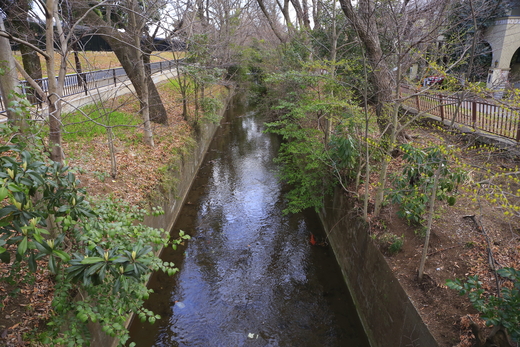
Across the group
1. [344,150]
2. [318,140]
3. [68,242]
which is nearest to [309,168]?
[318,140]

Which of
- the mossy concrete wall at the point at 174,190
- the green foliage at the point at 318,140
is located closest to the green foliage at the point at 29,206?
the mossy concrete wall at the point at 174,190

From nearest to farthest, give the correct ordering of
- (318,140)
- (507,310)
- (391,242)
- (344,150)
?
1. (507,310)
2. (391,242)
3. (344,150)
4. (318,140)

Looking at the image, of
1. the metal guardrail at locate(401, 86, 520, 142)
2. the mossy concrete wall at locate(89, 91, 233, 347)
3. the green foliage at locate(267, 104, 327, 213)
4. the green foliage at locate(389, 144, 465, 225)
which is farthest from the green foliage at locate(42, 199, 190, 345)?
the metal guardrail at locate(401, 86, 520, 142)

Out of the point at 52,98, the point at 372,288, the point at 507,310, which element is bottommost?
the point at 372,288

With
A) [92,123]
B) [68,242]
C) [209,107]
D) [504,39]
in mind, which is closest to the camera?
[68,242]

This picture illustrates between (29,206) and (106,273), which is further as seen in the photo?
(106,273)

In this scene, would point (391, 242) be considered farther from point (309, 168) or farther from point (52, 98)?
point (52, 98)

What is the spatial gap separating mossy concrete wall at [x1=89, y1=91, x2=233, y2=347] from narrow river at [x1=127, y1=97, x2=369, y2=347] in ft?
1.64

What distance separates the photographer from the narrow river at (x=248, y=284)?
6.79 m

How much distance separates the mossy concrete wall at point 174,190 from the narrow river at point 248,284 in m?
0.50

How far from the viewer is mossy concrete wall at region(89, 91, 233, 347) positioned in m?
5.93

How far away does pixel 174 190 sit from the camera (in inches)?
441

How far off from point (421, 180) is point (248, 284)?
16.3 feet

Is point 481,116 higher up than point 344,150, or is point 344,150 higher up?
point 481,116
